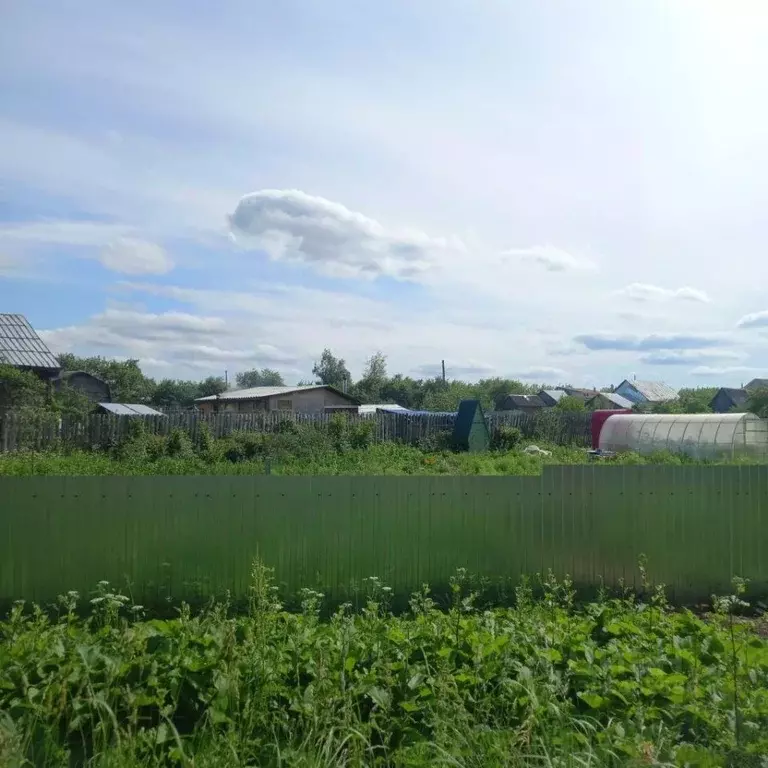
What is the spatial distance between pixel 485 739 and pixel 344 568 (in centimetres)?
487

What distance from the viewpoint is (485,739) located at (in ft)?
10.3

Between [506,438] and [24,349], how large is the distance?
14595mm

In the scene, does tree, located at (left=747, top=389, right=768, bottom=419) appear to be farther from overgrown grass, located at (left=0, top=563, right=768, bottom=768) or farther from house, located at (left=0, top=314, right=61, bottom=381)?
overgrown grass, located at (left=0, top=563, right=768, bottom=768)

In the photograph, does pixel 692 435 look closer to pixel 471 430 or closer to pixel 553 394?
pixel 471 430

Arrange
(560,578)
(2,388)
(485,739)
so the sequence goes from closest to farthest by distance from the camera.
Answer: (485,739)
(560,578)
(2,388)

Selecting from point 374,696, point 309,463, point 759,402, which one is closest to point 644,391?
point 759,402

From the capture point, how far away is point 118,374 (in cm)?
6175

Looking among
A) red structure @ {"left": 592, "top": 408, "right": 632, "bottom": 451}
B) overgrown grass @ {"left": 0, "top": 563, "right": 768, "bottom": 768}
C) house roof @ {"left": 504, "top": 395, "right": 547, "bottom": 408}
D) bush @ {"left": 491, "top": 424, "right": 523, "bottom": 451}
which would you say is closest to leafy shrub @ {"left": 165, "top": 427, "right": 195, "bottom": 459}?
bush @ {"left": 491, "top": 424, "right": 523, "bottom": 451}

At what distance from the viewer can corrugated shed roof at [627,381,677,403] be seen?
6362cm

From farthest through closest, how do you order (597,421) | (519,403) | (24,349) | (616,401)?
(519,403), (616,401), (597,421), (24,349)

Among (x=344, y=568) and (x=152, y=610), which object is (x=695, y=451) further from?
(x=152, y=610)

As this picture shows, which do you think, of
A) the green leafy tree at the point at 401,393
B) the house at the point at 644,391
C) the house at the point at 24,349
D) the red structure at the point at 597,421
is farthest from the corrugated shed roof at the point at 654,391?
the house at the point at 24,349

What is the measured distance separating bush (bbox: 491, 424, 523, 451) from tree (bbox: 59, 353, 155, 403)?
132 ft

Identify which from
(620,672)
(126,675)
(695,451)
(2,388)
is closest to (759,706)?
Result: (620,672)
